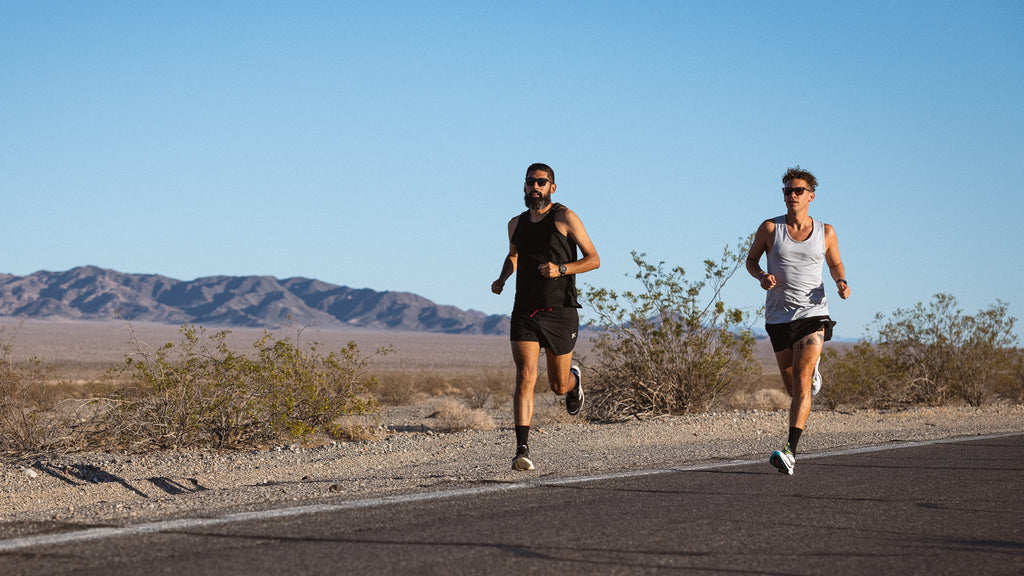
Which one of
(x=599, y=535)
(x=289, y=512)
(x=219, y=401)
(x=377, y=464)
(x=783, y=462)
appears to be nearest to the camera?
(x=599, y=535)

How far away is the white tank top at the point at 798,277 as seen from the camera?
25.8 ft

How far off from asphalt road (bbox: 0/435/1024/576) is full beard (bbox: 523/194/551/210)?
216cm

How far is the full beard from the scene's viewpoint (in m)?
7.76

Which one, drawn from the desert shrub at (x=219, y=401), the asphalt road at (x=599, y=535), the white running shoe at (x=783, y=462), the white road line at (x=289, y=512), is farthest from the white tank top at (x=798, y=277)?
the desert shrub at (x=219, y=401)

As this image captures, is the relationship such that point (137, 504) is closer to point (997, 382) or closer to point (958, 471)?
point (958, 471)

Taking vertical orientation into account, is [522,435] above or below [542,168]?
below

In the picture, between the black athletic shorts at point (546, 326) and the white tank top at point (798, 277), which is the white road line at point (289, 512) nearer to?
the black athletic shorts at point (546, 326)

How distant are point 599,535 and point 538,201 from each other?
3.42 meters

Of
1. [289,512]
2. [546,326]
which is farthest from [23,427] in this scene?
[289,512]

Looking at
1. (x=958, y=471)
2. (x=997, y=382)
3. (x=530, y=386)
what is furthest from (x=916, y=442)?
(x=997, y=382)

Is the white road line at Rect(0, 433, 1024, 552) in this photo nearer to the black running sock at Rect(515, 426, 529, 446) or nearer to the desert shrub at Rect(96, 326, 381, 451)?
the black running sock at Rect(515, 426, 529, 446)

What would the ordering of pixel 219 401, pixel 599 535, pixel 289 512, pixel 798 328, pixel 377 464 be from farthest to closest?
1. pixel 219 401
2. pixel 377 464
3. pixel 798 328
4. pixel 289 512
5. pixel 599 535

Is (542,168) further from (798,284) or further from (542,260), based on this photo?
(798,284)

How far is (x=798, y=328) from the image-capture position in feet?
25.7
